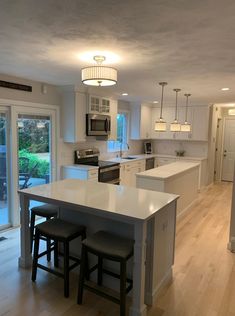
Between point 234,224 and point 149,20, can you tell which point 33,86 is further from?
point 234,224

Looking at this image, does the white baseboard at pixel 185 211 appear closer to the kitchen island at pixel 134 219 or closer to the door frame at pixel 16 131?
the kitchen island at pixel 134 219

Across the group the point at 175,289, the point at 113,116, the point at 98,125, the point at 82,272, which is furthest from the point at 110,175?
the point at 82,272

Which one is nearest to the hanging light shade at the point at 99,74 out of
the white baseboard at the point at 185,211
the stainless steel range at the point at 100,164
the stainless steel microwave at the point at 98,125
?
the stainless steel microwave at the point at 98,125

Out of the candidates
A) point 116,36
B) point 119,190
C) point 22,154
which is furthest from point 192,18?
point 22,154

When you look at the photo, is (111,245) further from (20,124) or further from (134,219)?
(20,124)

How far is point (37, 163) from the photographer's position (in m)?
4.60

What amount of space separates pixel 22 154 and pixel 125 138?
11.0 feet

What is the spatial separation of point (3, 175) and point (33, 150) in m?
0.69

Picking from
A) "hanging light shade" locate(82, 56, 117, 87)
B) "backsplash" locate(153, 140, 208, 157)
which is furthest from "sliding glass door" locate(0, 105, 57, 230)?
"backsplash" locate(153, 140, 208, 157)

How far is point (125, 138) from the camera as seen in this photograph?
23.1 ft

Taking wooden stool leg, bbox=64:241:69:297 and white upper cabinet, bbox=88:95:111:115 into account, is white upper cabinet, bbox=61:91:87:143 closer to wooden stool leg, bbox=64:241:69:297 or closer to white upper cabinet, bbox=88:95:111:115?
white upper cabinet, bbox=88:95:111:115

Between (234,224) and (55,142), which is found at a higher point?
(55,142)

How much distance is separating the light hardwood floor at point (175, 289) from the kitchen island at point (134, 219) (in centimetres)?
19

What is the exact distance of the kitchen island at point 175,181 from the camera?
396 centimetres
